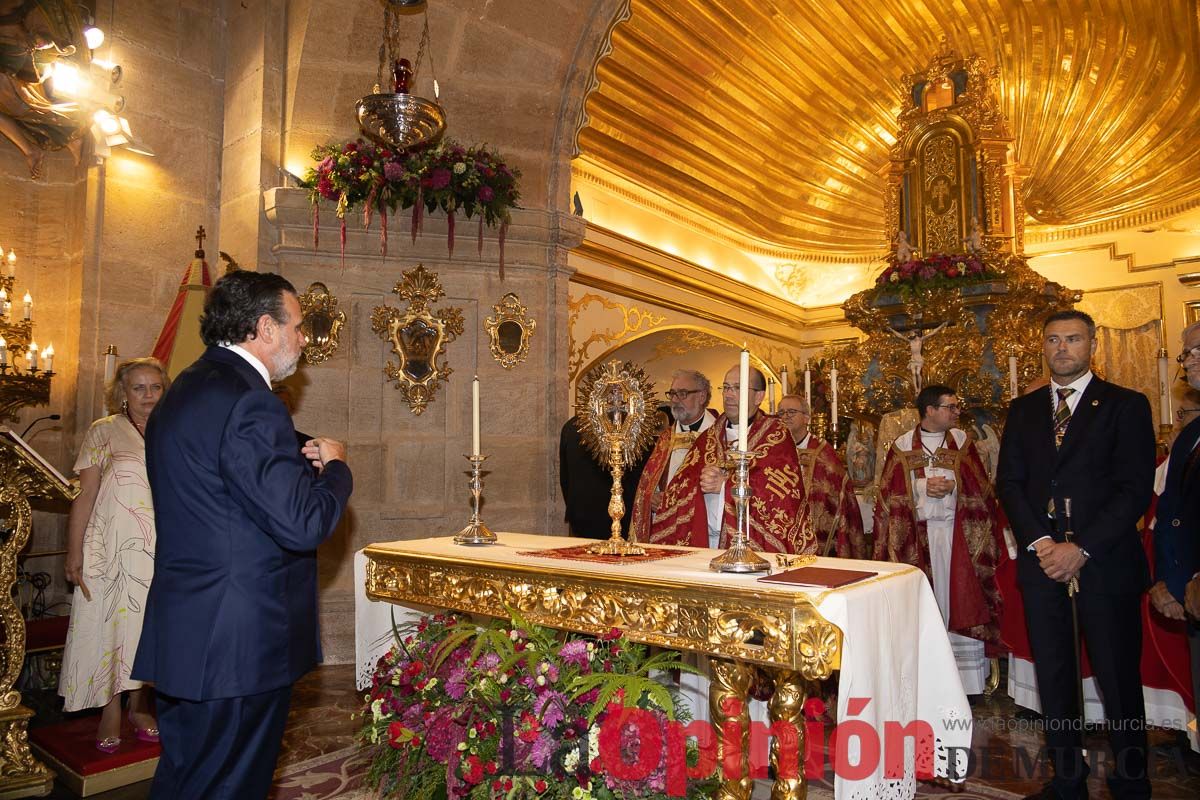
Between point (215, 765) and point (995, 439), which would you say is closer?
point (215, 765)

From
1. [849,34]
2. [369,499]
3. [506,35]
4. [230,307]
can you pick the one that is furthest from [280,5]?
[849,34]

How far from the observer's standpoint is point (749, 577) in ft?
8.68

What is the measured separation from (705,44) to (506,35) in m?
4.14

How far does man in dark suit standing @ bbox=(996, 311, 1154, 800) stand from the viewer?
317cm

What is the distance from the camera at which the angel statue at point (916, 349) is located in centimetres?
827

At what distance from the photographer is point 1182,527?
338 centimetres

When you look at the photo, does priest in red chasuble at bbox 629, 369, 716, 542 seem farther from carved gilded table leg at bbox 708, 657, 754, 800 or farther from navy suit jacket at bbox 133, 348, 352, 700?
navy suit jacket at bbox 133, 348, 352, 700

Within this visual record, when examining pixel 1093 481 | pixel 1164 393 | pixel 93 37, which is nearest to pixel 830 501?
pixel 1164 393

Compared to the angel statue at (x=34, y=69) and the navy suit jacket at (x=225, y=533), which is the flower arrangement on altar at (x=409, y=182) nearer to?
the angel statue at (x=34, y=69)

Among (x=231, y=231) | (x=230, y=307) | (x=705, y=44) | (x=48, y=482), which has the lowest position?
(x=48, y=482)

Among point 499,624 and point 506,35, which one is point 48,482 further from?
point 506,35

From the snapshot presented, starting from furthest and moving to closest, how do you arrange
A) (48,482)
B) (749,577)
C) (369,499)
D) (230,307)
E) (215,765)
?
(369,499)
(48,482)
(749,577)
(230,307)
(215,765)

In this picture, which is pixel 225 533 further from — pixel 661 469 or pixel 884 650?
pixel 661 469

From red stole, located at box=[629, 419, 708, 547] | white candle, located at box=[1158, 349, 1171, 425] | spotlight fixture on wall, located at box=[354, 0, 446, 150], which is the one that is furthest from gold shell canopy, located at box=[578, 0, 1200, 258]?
white candle, located at box=[1158, 349, 1171, 425]
